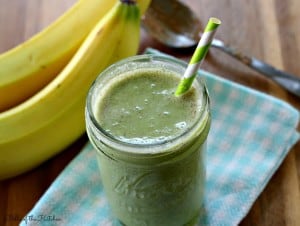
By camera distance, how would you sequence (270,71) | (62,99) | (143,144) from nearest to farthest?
(143,144) → (62,99) → (270,71)

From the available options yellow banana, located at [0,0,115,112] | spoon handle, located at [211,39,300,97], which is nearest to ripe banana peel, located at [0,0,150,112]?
yellow banana, located at [0,0,115,112]

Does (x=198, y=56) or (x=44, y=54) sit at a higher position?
(x=198, y=56)

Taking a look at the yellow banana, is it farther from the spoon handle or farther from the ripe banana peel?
the spoon handle

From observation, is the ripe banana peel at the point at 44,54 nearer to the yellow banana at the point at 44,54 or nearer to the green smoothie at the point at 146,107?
the yellow banana at the point at 44,54

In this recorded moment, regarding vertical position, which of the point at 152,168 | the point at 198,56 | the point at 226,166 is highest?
the point at 198,56

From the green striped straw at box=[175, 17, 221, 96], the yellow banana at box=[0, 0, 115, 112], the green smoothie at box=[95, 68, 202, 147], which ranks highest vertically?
the green striped straw at box=[175, 17, 221, 96]

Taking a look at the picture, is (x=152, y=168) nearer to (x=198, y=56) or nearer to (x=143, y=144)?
(x=143, y=144)

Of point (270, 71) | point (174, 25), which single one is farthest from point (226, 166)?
point (174, 25)
